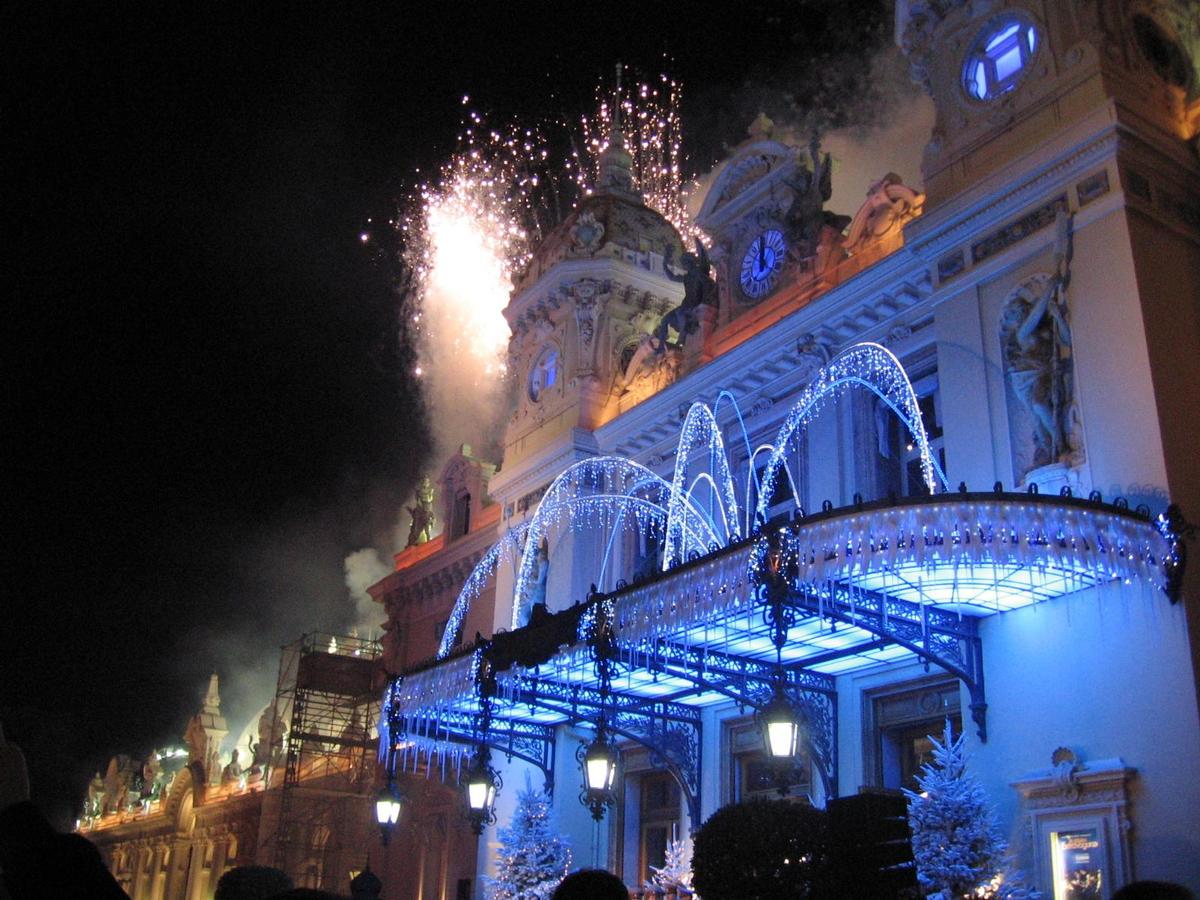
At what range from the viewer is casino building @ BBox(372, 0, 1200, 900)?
13.6 metres

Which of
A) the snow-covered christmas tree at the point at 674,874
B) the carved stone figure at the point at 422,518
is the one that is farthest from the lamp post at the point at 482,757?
the carved stone figure at the point at 422,518

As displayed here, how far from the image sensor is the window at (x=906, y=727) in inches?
664

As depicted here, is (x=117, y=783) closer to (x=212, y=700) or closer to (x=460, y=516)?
(x=212, y=700)

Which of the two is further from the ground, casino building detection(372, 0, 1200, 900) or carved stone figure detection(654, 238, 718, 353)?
carved stone figure detection(654, 238, 718, 353)

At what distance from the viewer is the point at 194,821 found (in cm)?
4703

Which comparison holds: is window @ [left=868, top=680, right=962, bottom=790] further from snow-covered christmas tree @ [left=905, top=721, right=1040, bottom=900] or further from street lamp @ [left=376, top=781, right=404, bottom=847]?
street lamp @ [left=376, top=781, right=404, bottom=847]

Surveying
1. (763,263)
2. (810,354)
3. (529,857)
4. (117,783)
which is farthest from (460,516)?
(117,783)

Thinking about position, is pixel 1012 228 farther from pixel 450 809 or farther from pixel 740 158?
pixel 450 809

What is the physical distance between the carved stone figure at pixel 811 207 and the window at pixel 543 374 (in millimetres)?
8009

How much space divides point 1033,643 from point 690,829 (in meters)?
7.74

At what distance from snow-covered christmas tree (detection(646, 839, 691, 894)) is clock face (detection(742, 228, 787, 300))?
1016cm

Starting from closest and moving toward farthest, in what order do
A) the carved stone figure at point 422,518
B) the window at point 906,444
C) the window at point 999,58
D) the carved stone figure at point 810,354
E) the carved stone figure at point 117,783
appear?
the window at point 999,58, the window at point 906,444, the carved stone figure at point 810,354, the carved stone figure at point 422,518, the carved stone figure at point 117,783

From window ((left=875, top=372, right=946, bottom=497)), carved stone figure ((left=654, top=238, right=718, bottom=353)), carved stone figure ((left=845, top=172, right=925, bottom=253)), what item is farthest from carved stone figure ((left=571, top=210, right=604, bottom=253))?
window ((left=875, top=372, right=946, bottom=497))

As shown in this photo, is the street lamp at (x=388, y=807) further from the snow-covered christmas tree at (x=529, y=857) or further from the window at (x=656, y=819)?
the window at (x=656, y=819)
